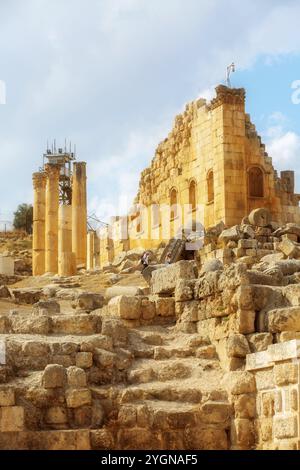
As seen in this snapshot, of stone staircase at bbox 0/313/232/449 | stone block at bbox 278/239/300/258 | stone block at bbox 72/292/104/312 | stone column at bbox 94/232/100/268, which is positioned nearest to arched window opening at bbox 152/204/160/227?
stone column at bbox 94/232/100/268

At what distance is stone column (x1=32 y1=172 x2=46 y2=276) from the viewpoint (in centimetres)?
4156

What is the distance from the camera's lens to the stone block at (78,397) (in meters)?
10.6

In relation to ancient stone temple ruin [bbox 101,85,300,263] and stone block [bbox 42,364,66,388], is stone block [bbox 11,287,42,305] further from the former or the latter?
ancient stone temple ruin [bbox 101,85,300,263]

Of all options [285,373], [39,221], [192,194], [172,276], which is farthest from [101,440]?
[39,221]

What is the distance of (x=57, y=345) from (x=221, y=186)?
64.2ft

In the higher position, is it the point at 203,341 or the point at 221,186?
the point at 221,186

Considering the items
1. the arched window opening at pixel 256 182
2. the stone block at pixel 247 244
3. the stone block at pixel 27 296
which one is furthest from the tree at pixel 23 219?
the stone block at pixel 27 296

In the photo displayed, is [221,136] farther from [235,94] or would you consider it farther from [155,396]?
[155,396]

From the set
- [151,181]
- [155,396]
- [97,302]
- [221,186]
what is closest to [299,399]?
[155,396]

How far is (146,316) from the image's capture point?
42.8 feet

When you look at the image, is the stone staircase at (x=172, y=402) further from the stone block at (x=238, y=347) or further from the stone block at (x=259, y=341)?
the stone block at (x=259, y=341)

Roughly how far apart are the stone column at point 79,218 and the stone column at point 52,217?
1.18 metres

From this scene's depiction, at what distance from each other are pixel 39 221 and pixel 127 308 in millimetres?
29806
